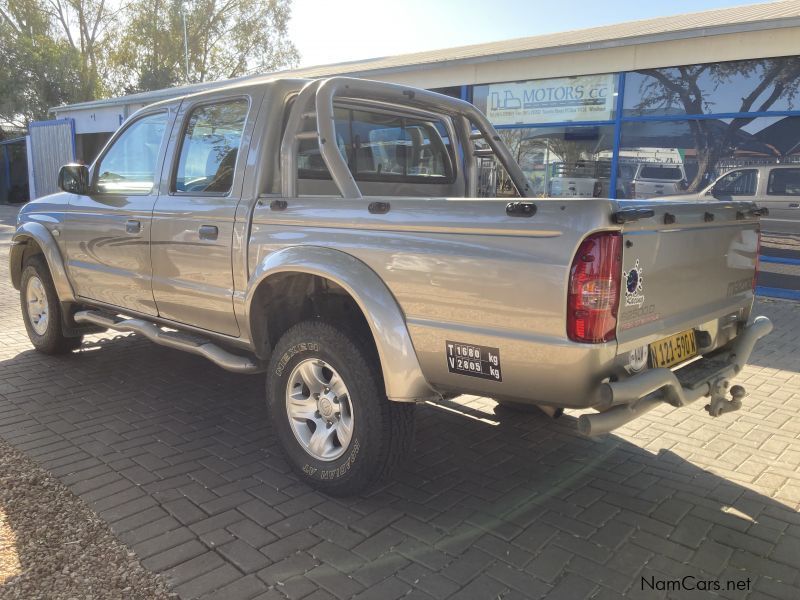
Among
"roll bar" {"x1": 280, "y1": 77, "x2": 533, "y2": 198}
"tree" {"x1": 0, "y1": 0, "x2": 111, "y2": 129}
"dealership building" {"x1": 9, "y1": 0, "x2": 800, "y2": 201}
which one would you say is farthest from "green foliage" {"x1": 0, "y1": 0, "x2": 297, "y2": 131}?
"roll bar" {"x1": 280, "y1": 77, "x2": 533, "y2": 198}

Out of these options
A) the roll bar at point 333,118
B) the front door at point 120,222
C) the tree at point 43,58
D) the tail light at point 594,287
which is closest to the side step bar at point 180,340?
the front door at point 120,222

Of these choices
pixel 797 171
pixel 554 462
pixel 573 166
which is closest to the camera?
pixel 554 462

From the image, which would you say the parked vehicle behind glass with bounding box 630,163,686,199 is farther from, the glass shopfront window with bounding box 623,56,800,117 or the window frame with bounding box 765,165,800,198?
the window frame with bounding box 765,165,800,198

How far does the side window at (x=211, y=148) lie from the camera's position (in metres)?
3.67

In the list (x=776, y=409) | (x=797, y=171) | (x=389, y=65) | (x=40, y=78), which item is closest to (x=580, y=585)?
(x=776, y=409)

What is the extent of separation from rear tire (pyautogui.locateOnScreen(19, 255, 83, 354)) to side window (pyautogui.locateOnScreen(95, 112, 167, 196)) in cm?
111

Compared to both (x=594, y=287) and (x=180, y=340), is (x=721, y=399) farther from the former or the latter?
(x=180, y=340)

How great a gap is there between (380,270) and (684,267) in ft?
4.50

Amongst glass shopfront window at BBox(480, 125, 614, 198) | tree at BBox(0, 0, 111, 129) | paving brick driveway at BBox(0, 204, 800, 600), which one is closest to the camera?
paving brick driveway at BBox(0, 204, 800, 600)

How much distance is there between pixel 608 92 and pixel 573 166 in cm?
130

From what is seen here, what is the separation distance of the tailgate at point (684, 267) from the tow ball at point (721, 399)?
0.32 metres

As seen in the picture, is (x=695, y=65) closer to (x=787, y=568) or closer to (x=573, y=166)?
(x=573, y=166)

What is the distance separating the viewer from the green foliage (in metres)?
32.2

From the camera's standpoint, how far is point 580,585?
8.07 feet
